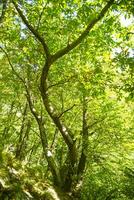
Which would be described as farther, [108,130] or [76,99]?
[76,99]

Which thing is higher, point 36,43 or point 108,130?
point 36,43

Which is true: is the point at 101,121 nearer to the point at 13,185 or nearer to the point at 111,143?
the point at 111,143

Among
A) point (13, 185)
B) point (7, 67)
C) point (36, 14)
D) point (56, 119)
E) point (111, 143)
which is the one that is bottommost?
point (13, 185)

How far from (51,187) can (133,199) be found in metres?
6.22

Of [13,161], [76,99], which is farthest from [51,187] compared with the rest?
[76,99]

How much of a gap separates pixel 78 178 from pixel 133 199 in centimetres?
345

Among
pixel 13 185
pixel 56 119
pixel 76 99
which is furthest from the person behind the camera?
pixel 76 99

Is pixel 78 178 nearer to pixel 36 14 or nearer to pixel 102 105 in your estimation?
pixel 102 105

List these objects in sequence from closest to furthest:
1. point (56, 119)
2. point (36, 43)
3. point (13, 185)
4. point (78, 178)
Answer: point (13, 185), point (56, 119), point (36, 43), point (78, 178)

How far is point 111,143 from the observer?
17.7 metres

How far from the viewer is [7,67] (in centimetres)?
2269

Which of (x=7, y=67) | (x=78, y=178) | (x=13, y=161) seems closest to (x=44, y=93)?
(x=13, y=161)

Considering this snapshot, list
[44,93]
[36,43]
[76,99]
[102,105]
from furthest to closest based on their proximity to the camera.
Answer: [76,99], [102,105], [36,43], [44,93]

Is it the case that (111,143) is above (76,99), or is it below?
below
